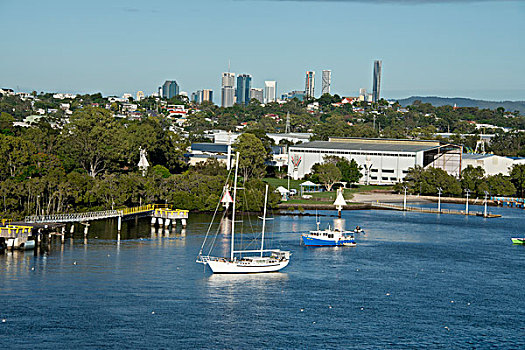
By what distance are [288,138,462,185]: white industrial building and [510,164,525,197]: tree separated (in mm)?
6841

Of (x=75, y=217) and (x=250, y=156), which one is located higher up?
(x=250, y=156)

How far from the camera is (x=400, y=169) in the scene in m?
81.1

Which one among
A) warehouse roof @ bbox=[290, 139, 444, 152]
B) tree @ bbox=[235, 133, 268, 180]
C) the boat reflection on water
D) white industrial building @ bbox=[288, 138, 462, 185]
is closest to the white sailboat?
the boat reflection on water

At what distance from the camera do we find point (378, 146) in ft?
281

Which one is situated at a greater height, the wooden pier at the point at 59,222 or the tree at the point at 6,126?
the tree at the point at 6,126

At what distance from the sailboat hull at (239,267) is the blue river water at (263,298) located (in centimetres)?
42

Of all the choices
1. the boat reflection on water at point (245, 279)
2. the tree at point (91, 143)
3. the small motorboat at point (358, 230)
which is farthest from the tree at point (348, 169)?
the boat reflection on water at point (245, 279)

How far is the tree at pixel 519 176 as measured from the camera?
76.6m

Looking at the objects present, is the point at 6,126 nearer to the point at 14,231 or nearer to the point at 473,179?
the point at 14,231

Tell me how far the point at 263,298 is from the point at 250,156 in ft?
149

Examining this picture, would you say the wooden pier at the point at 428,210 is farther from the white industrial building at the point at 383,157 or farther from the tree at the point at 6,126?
the tree at the point at 6,126

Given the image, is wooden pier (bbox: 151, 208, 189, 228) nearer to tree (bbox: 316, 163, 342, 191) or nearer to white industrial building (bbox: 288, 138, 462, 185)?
tree (bbox: 316, 163, 342, 191)

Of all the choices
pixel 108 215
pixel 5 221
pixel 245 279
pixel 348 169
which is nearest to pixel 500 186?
pixel 348 169

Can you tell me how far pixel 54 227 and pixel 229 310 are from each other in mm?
18102
